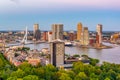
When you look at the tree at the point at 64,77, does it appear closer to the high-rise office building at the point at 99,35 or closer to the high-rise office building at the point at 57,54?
the high-rise office building at the point at 57,54

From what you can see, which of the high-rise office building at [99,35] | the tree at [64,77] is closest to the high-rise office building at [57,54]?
the tree at [64,77]

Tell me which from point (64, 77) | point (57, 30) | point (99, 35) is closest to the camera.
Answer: point (64, 77)

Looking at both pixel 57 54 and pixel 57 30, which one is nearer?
pixel 57 54

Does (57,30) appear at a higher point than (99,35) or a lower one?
higher

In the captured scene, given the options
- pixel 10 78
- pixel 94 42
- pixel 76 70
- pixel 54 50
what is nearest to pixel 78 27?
pixel 94 42

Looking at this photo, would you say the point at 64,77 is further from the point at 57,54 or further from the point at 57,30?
the point at 57,30

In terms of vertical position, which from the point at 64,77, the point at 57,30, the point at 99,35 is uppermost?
the point at 57,30

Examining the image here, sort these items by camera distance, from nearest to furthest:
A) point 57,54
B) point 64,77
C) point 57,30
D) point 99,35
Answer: point 64,77 < point 57,54 < point 57,30 < point 99,35

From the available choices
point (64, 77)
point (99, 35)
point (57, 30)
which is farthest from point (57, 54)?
point (99, 35)
